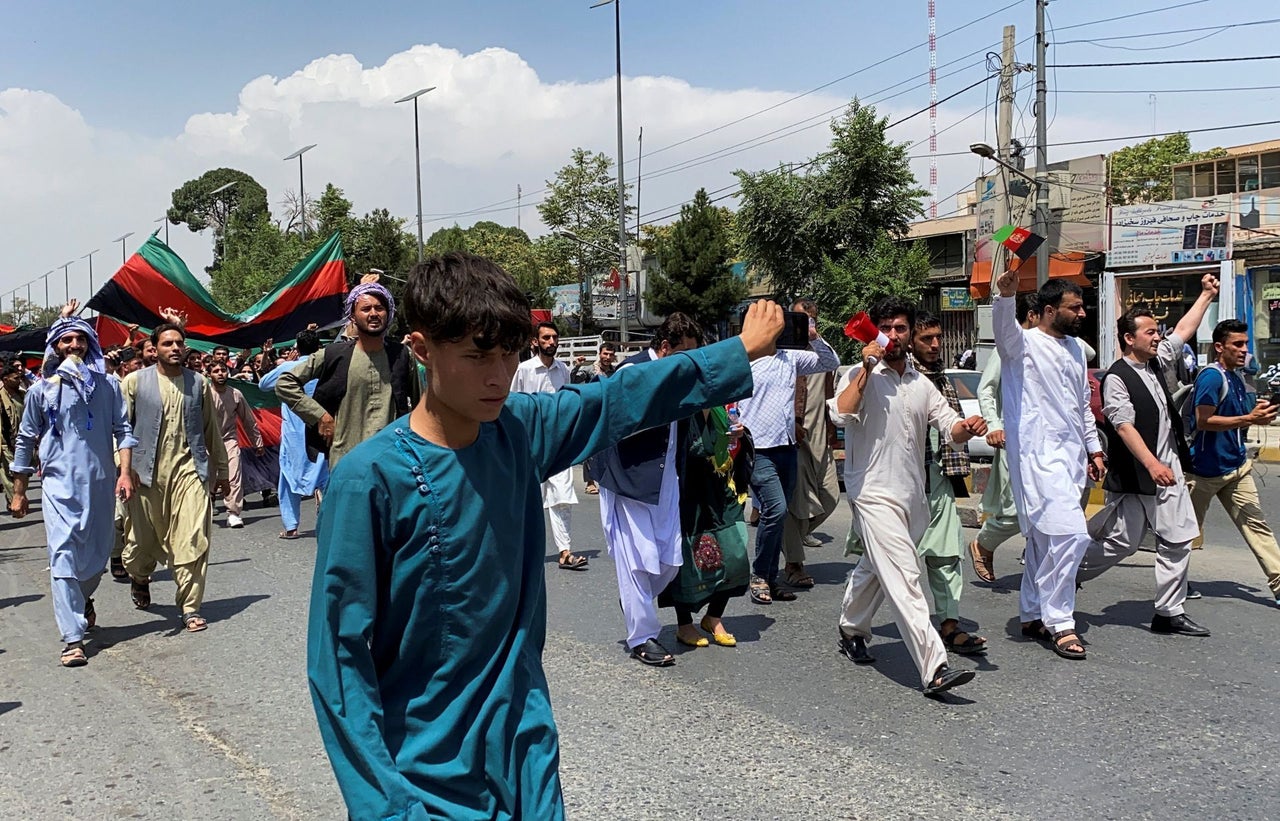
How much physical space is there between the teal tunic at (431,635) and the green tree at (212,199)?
347ft

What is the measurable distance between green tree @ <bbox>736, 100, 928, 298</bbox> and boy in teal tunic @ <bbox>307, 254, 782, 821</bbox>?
32534mm

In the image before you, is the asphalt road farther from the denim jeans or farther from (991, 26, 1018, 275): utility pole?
(991, 26, 1018, 275): utility pole

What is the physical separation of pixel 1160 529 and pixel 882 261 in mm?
26810

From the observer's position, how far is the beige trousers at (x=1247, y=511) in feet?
22.2

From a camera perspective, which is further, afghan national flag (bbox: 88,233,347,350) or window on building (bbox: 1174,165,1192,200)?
window on building (bbox: 1174,165,1192,200)

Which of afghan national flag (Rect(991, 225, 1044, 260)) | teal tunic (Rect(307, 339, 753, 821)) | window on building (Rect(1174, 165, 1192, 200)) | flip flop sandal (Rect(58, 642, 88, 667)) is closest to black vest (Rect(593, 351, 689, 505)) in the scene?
afghan national flag (Rect(991, 225, 1044, 260))

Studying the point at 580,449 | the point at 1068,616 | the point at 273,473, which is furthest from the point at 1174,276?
the point at 580,449

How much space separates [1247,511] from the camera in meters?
6.84

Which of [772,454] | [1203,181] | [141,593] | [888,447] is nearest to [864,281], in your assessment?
[1203,181]

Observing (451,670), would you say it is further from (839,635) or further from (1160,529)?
(1160,529)

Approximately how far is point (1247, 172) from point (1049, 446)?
25.1 metres

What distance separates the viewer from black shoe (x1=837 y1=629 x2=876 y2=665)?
586cm

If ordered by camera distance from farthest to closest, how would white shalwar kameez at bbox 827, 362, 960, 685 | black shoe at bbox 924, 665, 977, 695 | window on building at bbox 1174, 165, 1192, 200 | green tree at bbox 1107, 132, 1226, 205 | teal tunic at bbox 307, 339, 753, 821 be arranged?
green tree at bbox 1107, 132, 1226, 205 → window on building at bbox 1174, 165, 1192, 200 → white shalwar kameez at bbox 827, 362, 960, 685 → black shoe at bbox 924, 665, 977, 695 → teal tunic at bbox 307, 339, 753, 821

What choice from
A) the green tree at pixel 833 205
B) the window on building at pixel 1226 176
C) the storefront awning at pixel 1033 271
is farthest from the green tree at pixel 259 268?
the window on building at pixel 1226 176
